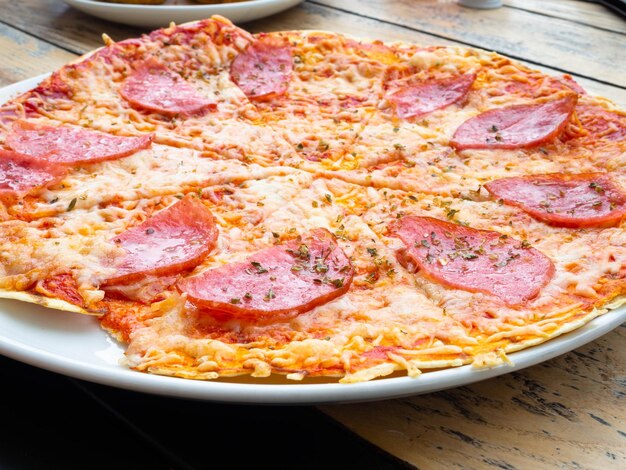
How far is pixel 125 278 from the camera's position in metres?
2.63

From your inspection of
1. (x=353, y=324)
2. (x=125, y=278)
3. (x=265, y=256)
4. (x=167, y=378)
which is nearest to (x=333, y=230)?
(x=265, y=256)

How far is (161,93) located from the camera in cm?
387

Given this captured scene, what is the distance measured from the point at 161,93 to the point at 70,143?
0.64 metres

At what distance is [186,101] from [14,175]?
37.7 inches

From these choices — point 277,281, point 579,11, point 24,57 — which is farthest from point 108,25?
point 277,281

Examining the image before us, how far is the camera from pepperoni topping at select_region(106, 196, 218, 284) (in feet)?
8.75

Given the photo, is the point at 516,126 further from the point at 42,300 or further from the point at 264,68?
the point at 42,300

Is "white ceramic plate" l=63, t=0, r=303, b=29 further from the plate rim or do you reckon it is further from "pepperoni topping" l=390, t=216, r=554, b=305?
"pepperoni topping" l=390, t=216, r=554, b=305

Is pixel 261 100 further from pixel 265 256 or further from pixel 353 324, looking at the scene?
pixel 353 324

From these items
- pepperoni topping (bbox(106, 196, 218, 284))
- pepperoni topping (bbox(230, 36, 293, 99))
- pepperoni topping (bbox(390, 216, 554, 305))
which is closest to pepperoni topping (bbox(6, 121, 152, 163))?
pepperoni topping (bbox(106, 196, 218, 284))

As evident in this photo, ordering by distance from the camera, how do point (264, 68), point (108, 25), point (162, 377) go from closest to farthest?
point (162, 377)
point (264, 68)
point (108, 25)

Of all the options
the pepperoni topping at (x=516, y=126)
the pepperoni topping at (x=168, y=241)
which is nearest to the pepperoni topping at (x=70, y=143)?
the pepperoni topping at (x=168, y=241)

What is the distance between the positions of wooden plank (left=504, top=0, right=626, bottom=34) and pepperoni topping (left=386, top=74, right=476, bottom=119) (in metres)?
2.45

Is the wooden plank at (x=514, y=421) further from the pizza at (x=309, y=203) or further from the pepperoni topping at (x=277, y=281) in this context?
the pepperoni topping at (x=277, y=281)
